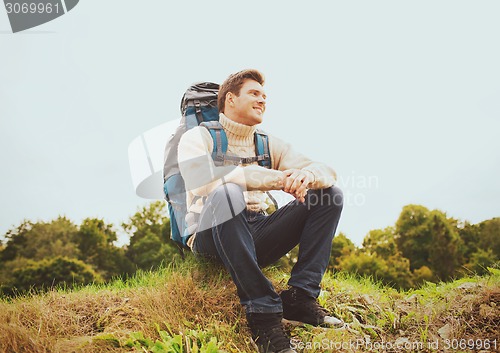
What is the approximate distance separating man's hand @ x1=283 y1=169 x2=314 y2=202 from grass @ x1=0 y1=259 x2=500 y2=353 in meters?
1.05

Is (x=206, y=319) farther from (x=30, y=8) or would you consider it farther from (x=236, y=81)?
(x=30, y=8)

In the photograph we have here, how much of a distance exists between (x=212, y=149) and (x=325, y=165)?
924 mm

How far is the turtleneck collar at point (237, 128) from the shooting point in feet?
12.7

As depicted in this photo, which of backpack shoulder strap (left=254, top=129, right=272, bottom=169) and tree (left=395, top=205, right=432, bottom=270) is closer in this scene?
backpack shoulder strap (left=254, top=129, right=272, bottom=169)

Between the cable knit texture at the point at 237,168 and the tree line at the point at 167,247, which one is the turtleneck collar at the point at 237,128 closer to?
the cable knit texture at the point at 237,168

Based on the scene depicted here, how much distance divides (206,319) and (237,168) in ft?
3.84

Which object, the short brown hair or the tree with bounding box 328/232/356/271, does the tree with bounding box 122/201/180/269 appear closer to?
the tree with bounding box 328/232/356/271

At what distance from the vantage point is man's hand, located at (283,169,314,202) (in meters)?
3.26

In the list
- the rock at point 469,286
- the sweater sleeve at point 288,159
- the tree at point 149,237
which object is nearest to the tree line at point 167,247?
the tree at point 149,237

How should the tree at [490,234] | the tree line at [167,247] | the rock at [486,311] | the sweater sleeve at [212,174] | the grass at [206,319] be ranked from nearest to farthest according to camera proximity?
the grass at [206,319] < the sweater sleeve at [212,174] < the rock at [486,311] < the tree line at [167,247] < the tree at [490,234]

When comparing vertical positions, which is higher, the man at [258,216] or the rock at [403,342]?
the man at [258,216]

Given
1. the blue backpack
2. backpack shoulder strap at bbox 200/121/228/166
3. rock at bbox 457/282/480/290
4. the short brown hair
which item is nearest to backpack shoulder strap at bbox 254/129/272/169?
the blue backpack

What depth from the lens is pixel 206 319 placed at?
3398mm

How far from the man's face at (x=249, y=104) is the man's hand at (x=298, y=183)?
2.56ft
